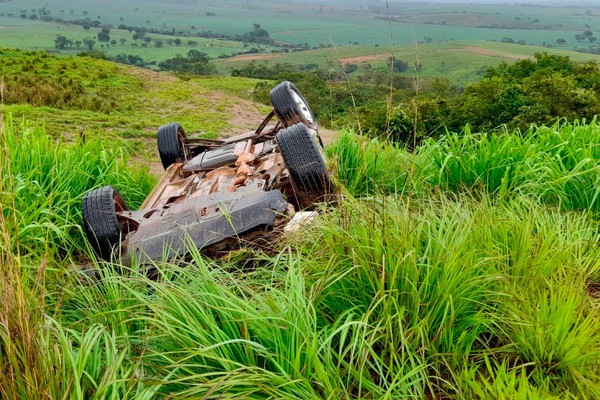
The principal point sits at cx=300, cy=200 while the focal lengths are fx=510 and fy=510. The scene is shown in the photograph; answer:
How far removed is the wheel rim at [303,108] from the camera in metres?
6.02

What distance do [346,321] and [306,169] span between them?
2031 mm

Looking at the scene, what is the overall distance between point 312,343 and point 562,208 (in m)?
2.73

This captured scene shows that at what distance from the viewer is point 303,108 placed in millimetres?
6172

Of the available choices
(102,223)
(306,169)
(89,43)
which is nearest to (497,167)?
(306,169)

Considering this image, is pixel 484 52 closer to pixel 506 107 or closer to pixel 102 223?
pixel 506 107

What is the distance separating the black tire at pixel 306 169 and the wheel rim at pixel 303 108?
200cm

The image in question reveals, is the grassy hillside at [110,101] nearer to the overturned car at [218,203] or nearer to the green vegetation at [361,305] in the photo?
the overturned car at [218,203]

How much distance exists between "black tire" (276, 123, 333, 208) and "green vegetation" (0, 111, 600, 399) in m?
0.90

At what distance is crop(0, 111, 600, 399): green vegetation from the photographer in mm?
1820

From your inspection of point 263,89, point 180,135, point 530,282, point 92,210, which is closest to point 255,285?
point 530,282

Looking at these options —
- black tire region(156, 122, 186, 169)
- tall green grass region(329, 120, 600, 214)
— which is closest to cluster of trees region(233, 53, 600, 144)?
black tire region(156, 122, 186, 169)

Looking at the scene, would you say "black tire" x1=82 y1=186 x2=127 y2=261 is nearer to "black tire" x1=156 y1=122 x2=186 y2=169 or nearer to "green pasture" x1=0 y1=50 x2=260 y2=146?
"black tire" x1=156 y1=122 x2=186 y2=169

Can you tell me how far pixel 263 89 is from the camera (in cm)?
2738

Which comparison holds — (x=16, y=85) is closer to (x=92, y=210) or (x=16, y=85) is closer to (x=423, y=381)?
(x=92, y=210)
